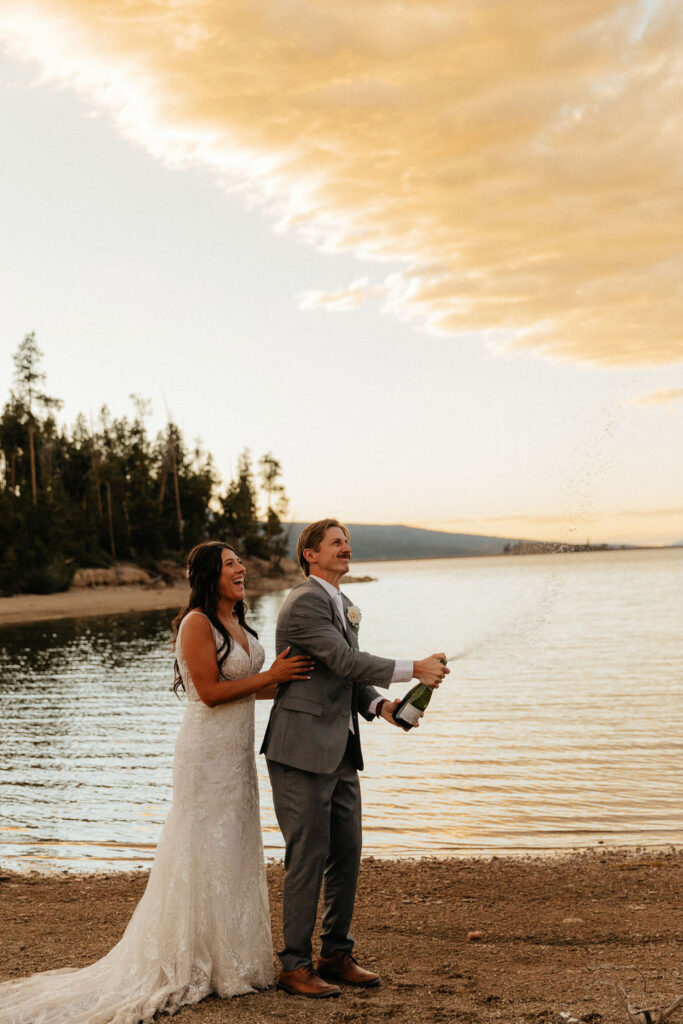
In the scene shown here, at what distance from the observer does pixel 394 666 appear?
5031 millimetres

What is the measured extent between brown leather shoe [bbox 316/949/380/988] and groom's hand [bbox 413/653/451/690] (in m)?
1.65

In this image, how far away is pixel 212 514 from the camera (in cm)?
12331

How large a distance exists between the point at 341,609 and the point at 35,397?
85.4 metres

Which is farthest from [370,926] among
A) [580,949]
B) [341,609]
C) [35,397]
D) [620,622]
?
[35,397]

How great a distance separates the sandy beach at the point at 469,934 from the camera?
4.86 metres

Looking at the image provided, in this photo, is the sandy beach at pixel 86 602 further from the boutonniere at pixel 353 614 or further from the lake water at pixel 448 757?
the boutonniere at pixel 353 614

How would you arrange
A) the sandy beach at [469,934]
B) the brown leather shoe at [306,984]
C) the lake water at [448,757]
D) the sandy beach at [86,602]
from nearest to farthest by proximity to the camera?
the sandy beach at [469,934] < the brown leather shoe at [306,984] < the lake water at [448,757] < the sandy beach at [86,602]

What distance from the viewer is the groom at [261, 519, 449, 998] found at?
505cm

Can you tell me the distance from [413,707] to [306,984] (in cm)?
156

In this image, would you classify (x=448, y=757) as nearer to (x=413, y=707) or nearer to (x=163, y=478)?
(x=413, y=707)

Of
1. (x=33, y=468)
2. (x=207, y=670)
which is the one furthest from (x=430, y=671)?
(x=33, y=468)

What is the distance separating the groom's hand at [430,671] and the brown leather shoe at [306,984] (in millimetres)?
1660

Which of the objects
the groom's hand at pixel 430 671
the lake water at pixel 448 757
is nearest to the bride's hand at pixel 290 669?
the groom's hand at pixel 430 671

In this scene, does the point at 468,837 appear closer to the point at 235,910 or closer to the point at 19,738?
the point at 235,910
